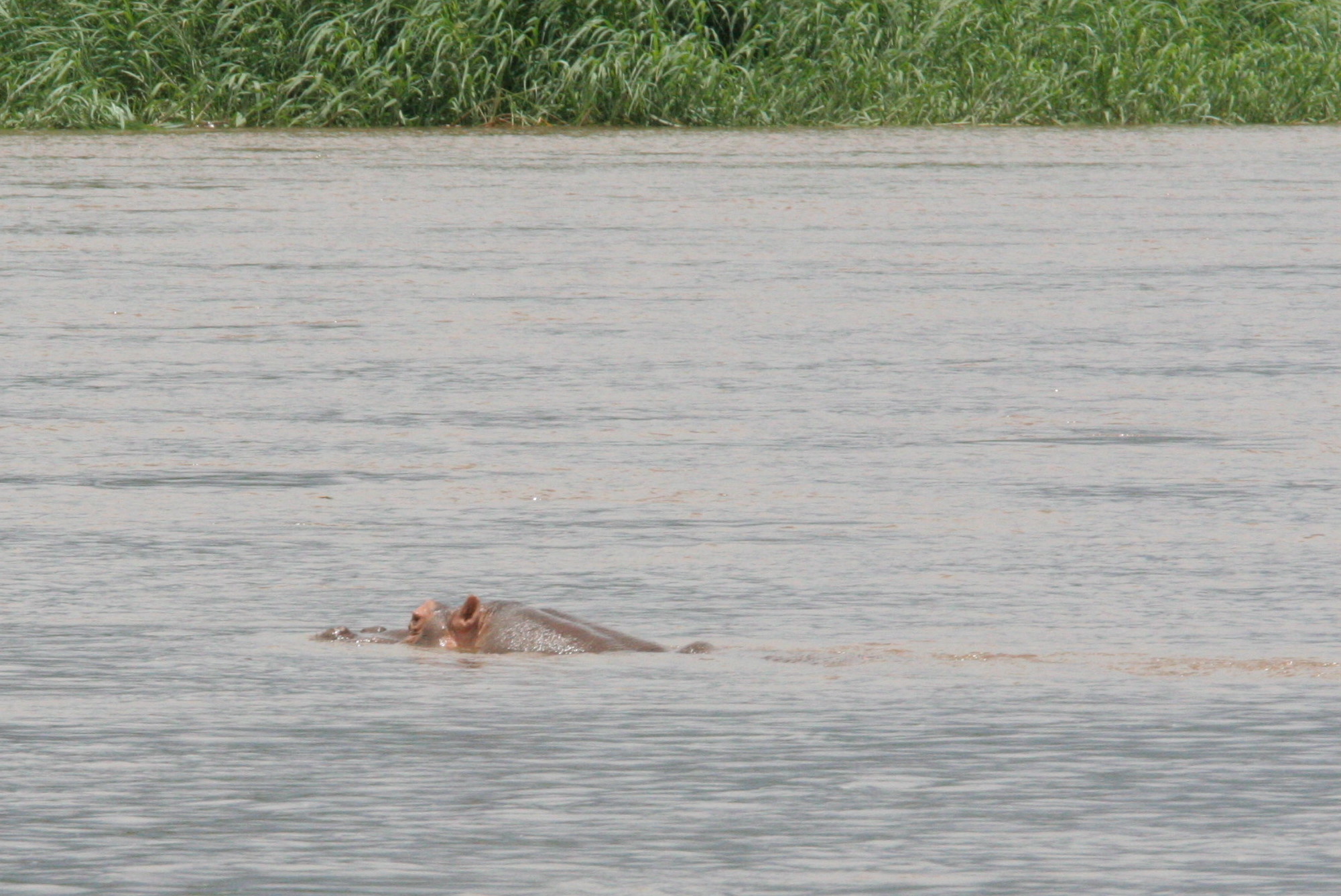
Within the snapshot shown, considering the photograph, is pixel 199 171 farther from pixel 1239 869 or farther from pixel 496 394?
pixel 1239 869

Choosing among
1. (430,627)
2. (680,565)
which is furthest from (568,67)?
(430,627)

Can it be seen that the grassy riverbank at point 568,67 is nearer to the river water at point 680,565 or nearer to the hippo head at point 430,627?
the river water at point 680,565

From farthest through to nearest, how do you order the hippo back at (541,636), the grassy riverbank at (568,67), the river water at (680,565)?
the grassy riverbank at (568,67) < the hippo back at (541,636) < the river water at (680,565)

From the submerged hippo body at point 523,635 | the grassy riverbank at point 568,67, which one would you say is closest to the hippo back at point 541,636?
the submerged hippo body at point 523,635

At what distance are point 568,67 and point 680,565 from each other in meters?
13.0

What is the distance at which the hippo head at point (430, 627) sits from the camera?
3432 mm

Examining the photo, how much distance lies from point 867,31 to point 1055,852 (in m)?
15.6

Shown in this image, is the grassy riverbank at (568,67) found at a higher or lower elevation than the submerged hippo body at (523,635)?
lower

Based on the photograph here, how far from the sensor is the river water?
2.55 meters

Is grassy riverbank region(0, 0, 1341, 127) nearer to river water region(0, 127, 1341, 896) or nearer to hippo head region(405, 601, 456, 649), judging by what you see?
river water region(0, 127, 1341, 896)

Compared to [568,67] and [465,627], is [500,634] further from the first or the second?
[568,67]

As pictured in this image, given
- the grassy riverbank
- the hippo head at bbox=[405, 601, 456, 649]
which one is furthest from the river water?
the grassy riverbank

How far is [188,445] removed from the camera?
5.20 meters

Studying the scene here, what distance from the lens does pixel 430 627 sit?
3.45 meters
